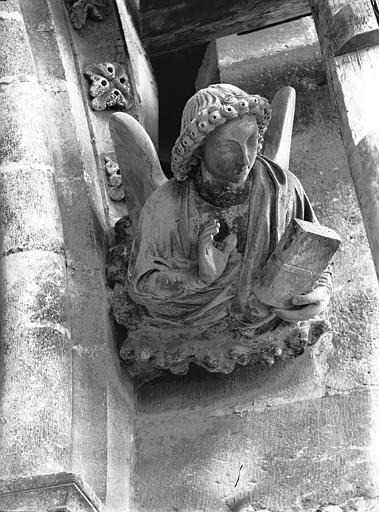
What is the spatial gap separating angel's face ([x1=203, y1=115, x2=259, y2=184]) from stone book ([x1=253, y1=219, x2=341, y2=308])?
0.23 metres

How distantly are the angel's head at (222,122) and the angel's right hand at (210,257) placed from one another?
206mm

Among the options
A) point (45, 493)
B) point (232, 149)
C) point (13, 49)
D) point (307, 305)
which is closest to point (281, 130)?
point (232, 149)

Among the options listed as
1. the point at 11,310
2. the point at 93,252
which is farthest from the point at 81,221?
the point at 11,310

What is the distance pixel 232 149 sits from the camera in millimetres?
3957

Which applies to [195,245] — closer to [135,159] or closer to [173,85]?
[135,159]

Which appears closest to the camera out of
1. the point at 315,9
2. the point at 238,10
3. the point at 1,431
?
the point at 1,431

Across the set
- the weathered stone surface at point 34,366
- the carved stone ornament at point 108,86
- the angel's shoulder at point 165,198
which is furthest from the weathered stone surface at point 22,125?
the angel's shoulder at point 165,198

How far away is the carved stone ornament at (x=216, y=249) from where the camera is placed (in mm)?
3949

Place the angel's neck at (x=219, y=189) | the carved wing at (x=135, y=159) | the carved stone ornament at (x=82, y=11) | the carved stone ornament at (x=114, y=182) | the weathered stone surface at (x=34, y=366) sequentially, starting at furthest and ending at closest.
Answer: the carved stone ornament at (x=82, y=11)
the carved stone ornament at (x=114, y=182)
the carved wing at (x=135, y=159)
the angel's neck at (x=219, y=189)
the weathered stone surface at (x=34, y=366)

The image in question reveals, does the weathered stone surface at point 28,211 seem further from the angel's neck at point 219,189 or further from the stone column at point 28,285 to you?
the angel's neck at point 219,189

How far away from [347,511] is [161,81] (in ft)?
7.12

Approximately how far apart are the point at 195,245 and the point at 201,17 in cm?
149

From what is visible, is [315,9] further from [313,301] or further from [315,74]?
[313,301]

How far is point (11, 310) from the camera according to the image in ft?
13.7
